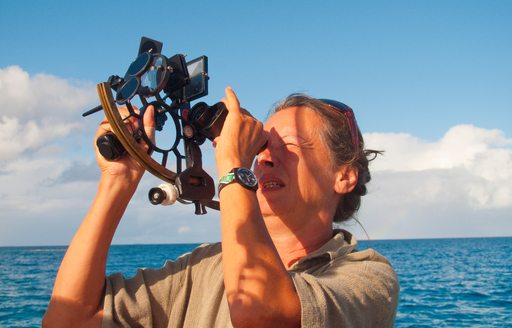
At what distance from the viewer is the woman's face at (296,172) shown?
2762 millimetres

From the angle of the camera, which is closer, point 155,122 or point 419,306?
point 155,122

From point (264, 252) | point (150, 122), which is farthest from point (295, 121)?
point (264, 252)

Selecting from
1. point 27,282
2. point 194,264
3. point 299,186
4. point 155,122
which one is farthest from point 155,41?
point 27,282

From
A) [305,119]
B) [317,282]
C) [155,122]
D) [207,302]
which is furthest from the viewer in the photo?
[305,119]

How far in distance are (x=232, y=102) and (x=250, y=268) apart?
2.31 ft

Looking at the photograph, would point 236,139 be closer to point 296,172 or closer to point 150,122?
point 150,122

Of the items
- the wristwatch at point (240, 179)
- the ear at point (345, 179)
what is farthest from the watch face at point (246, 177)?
the ear at point (345, 179)

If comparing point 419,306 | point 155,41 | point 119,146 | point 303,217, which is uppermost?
point 155,41

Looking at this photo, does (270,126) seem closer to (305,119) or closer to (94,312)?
(305,119)

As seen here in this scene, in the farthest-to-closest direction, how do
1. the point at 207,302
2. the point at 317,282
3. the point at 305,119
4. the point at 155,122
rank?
the point at 305,119 < the point at 207,302 < the point at 155,122 < the point at 317,282

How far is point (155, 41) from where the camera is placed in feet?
8.30

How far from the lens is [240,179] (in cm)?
217

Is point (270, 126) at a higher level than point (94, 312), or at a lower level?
higher

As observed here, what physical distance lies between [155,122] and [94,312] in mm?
867
